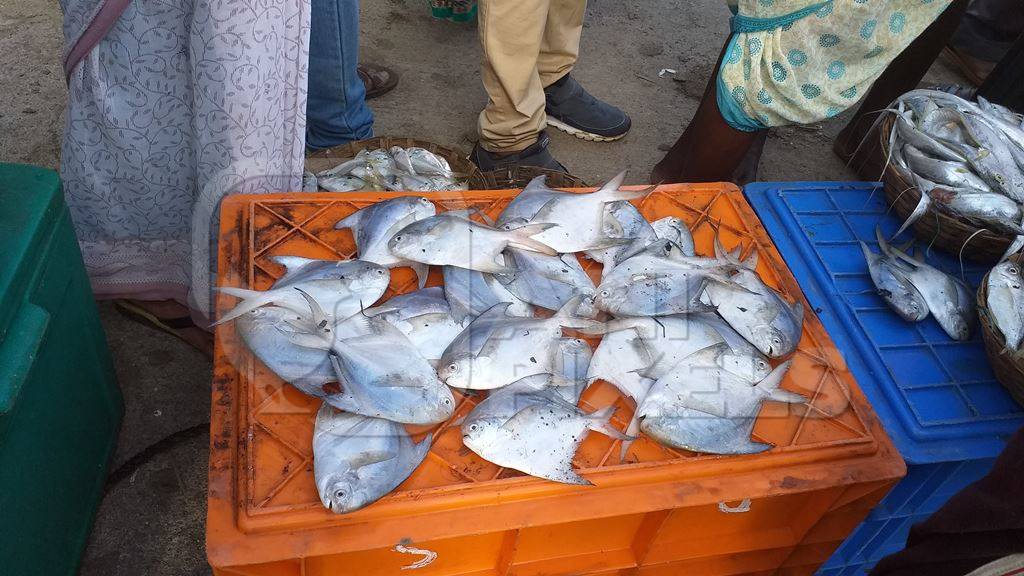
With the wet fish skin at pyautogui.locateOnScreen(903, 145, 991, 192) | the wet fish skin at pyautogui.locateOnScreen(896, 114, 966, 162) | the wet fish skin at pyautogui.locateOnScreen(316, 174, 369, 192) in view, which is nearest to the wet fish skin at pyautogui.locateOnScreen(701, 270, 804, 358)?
the wet fish skin at pyautogui.locateOnScreen(903, 145, 991, 192)

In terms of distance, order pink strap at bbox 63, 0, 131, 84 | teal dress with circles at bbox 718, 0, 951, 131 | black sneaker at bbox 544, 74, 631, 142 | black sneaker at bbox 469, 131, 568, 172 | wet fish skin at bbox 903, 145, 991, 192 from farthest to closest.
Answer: black sneaker at bbox 544, 74, 631, 142, black sneaker at bbox 469, 131, 568, 172, teal dress with circles at bbox 718, 0, 951, 131, wet fish skin at bbox 903, 145, 991, 192, pink strap at bbox 63, 0, 131, 84

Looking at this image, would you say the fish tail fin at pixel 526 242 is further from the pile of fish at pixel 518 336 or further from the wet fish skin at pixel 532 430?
the wet fish skin at pixel 532 430

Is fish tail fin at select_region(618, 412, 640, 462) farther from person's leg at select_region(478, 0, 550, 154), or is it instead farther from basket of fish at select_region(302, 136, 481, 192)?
person's leg at select_region(478, 0, 550, 154)

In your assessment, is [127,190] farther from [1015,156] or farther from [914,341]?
[1015,156]

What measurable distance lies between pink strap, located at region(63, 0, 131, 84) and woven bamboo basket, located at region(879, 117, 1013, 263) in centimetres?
233

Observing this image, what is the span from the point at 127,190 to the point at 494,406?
1352mm

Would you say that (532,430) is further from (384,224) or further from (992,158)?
(992,158)

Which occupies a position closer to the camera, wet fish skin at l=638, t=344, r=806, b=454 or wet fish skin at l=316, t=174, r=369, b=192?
wet fish skin at l=638, t=344, r=806, b=454

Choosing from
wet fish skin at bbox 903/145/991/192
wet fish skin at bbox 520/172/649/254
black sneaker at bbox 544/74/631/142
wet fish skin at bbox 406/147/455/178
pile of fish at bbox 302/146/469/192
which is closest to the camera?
wet fish skin at bbox 520/172/649/254

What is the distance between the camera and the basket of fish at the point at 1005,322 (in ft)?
5.80

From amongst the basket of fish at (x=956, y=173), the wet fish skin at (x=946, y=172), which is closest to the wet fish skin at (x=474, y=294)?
the basket of fish at (x=956, y=173)

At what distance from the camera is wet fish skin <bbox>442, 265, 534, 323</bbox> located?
5.73 ft

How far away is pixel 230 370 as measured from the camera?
5.24 feet

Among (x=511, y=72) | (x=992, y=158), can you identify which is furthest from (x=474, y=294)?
(x=992, y=158)
